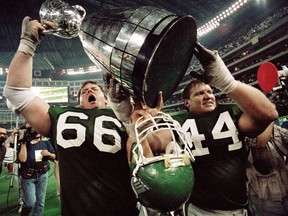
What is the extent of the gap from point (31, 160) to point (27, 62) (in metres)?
3.57

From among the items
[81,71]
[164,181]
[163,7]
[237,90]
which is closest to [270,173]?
[237,90]

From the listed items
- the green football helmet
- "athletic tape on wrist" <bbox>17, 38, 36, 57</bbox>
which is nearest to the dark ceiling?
"athletic tape on wrist" <bbox>17, 38, 36, 57</bbox>

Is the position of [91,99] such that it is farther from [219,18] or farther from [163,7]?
[219,18]

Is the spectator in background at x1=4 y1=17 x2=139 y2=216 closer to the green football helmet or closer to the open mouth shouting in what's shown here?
the open mouth shouting

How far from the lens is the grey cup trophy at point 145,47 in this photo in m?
0.85

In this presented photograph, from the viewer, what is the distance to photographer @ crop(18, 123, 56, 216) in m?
3.98

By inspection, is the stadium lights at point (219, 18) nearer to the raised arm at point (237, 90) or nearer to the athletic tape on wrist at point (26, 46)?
the raised arm at point (237, 90)

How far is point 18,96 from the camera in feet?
4.38

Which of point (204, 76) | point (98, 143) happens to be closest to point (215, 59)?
point (204, 76)

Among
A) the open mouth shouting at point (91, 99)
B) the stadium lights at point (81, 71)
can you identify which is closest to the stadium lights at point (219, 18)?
the stadium lights at point (81, 71)

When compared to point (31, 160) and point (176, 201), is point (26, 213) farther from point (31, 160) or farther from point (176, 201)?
point (176, 201)

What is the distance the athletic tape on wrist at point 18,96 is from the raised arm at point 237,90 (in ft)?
3.26

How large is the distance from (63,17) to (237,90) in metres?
1.06

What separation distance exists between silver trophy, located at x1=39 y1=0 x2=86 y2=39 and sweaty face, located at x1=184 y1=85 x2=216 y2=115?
1.12 meters
